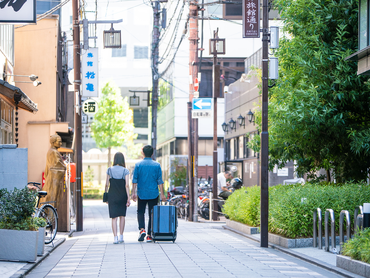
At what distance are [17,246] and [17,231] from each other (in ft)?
0.96

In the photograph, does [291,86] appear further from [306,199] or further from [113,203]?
[113,203]

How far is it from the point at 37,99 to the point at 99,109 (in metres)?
27.0

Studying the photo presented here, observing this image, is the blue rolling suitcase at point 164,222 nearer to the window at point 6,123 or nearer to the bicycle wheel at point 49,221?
the bicycle wheel at point 49,221

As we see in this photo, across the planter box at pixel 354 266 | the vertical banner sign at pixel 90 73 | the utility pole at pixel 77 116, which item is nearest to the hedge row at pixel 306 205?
the planter box at pixel 354 266

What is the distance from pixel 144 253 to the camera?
34.4ft

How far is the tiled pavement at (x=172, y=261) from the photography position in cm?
841

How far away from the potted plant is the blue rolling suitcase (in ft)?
10.8

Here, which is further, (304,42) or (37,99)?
(37,99)

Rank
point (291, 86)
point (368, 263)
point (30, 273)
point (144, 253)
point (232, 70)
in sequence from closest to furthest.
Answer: point (368, 263) < point (30, 273) < point (144, 253) < point (291, 86) < point (232, 70)

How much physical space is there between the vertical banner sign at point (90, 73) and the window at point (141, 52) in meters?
58.6

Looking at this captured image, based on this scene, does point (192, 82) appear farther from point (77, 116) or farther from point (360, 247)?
point (360, 247)

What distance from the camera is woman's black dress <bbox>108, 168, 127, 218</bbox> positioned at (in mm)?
12180

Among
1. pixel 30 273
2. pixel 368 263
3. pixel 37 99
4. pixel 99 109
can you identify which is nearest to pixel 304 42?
pixel 368 263

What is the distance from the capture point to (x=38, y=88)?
77.2 ft
